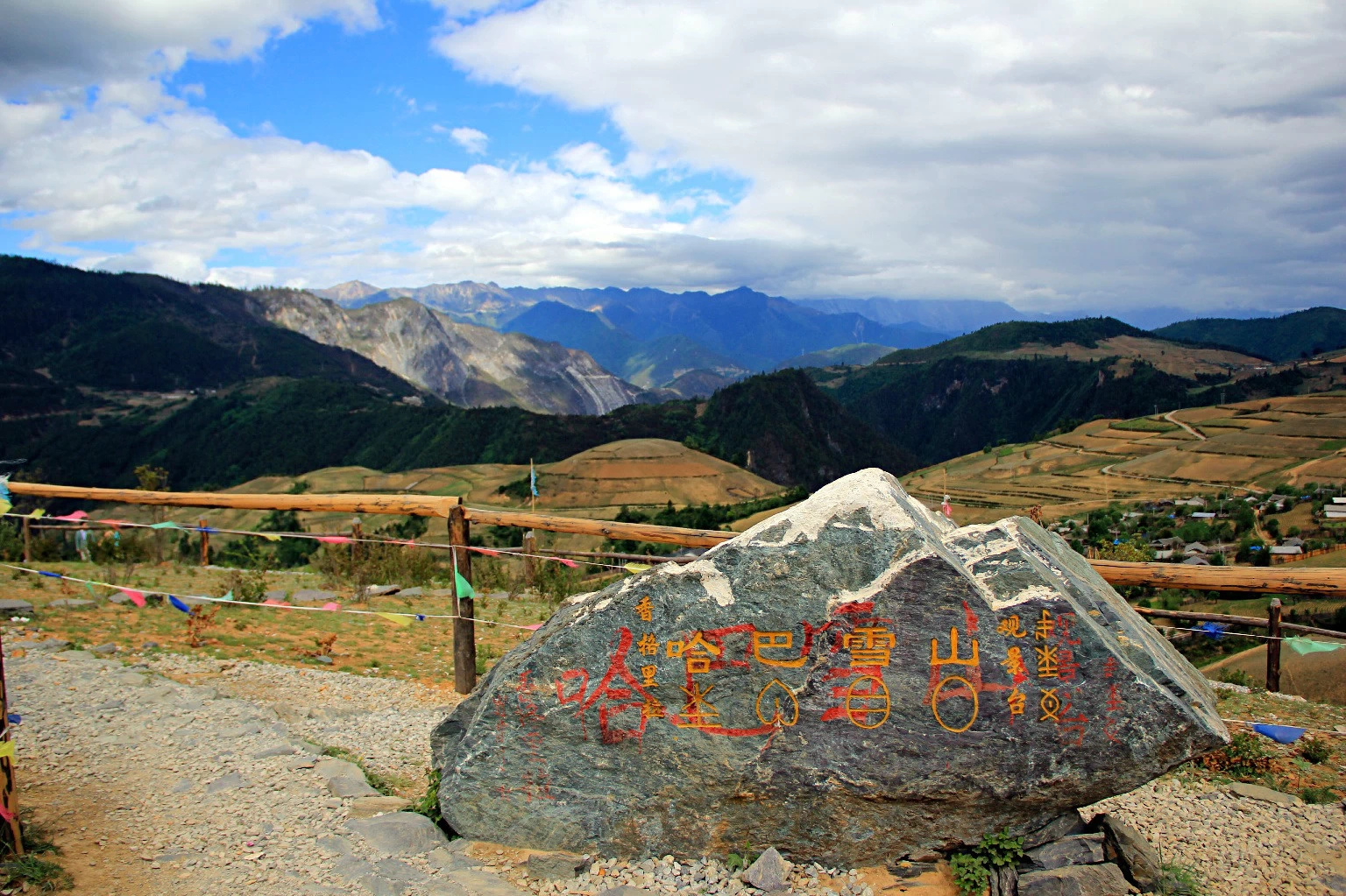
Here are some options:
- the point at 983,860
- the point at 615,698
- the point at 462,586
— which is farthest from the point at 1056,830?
the point at 462,586

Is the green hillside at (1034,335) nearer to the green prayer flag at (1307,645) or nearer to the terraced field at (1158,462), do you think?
the terraced field at (1158,462)

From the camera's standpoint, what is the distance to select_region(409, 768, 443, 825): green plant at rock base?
15.6 ft

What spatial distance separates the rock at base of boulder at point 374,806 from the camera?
4.78 m

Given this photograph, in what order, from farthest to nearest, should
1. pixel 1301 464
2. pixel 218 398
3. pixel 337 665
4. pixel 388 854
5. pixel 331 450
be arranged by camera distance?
pixel 218 398 → pixel 331 450 → pixel 1301 464 → pixel 337 665 → pixel 388 854

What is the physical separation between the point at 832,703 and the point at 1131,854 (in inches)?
65.1

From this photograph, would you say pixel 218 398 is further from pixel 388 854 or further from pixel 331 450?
pixel 388 854

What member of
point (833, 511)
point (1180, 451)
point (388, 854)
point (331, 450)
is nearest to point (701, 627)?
point (833, 511)

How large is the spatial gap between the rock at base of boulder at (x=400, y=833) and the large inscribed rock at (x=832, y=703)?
0.47 feet

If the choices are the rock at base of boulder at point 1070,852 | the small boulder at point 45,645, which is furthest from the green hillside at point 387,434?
the rock at base of boulder at point 1070,852

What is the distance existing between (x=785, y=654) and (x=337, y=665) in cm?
531

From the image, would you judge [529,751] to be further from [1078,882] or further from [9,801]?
[1078,882]

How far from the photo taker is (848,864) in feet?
14.5

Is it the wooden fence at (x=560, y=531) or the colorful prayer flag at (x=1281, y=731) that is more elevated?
the wooden fence at (x=560, y=531)

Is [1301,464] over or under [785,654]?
under
